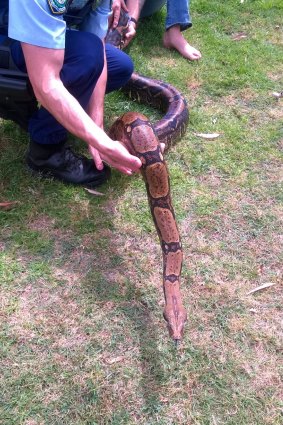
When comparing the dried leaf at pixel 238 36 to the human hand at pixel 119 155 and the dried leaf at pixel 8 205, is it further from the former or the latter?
the human hand at pixel 119 155

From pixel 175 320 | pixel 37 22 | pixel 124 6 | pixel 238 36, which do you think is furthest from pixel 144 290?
pixel 238 36

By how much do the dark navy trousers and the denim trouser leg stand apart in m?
2.28

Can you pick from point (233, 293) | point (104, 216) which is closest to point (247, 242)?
point (233, 293)

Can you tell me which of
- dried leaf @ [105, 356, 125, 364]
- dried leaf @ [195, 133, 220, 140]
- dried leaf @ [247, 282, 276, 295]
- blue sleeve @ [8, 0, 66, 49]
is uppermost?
blue sleeve @ [8, 0, 66, 49]

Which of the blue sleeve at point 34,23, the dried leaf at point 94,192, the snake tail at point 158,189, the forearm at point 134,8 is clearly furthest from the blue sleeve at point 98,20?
the forearm at point 134,8

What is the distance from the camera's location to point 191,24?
603cm

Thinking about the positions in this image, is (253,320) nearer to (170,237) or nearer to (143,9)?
(170,237)

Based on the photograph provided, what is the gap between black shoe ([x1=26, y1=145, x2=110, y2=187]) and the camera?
392cm

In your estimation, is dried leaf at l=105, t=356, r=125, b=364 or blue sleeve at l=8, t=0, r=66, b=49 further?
dried leaf at l=105, t=356, r=125, b=364

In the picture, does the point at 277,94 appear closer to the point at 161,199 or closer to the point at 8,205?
the point at 161,199

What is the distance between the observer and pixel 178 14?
591 cm

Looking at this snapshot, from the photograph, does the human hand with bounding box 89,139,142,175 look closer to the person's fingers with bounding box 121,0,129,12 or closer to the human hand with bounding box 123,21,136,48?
the human hand with bounding box 123,21,136,48

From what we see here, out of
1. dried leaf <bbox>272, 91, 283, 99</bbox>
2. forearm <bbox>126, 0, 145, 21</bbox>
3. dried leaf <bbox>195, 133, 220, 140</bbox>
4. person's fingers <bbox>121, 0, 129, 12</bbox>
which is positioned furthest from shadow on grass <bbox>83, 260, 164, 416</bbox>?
forearm <bbox>126, 0, 145, 21</bbox>

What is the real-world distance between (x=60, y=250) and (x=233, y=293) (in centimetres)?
126
